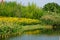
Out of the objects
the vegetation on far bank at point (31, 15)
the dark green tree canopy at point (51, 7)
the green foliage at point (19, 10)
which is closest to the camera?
the vegetation on far bank at point (31, 15)

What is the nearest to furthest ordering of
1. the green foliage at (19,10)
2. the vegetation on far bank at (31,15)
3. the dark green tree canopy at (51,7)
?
the vegetation on far bank at (31,15), the green foliage at (19,10), the dark green tree canopy at (51,7)

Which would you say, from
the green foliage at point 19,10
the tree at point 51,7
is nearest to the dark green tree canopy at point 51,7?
the tree at point 51,7

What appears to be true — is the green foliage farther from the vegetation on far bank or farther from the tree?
the tree

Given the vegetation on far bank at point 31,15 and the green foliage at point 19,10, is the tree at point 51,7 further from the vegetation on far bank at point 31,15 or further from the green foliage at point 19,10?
the green foliage at point 19,10

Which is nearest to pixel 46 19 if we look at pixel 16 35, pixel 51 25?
pixel 51 25

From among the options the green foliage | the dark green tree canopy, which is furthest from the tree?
the green foliage

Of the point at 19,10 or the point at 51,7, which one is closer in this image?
the point at 19,10

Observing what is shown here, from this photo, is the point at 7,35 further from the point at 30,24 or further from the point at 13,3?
the point at 13,3

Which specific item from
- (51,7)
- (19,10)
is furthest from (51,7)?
(19,10)

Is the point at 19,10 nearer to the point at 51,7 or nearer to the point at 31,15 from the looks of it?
the point at 31,15

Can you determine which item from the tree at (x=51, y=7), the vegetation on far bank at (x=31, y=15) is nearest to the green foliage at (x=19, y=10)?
the vegetation on far bank at (x=31, y=15)

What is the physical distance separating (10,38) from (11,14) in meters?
6.46

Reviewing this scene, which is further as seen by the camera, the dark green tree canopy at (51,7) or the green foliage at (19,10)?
the dark green tree canopy at (51,7)

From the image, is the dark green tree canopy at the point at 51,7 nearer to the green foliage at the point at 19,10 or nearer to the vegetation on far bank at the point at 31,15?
the vegetation on far bank at the point at 31,15
